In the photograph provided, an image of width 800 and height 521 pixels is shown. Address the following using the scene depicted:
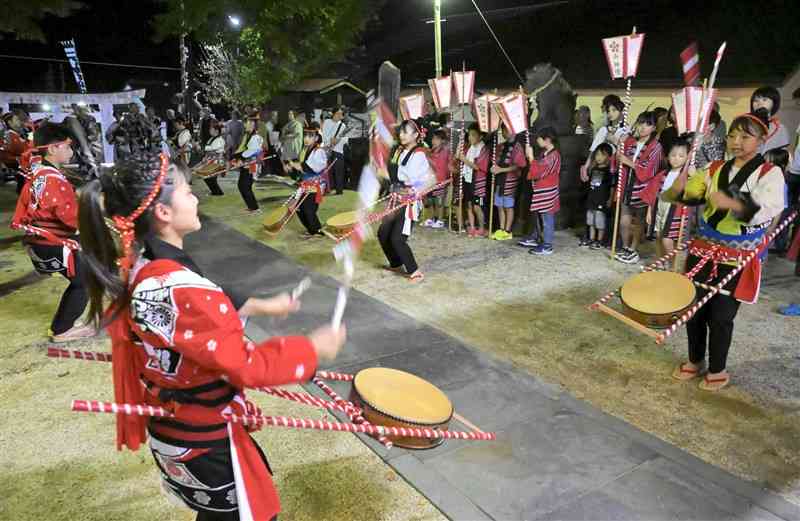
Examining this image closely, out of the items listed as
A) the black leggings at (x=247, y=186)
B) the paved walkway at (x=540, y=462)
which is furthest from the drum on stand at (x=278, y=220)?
the paved walkway at (x=540, y=462)

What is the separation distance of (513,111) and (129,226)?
5655 millimetres

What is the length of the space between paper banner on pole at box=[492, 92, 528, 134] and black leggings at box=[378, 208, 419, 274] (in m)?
1.80

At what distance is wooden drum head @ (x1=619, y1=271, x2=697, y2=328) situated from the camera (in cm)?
359

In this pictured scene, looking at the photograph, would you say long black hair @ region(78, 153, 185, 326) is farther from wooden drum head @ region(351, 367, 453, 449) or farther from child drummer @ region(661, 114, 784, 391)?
child drummer @ region(661, 114, 784, 391)

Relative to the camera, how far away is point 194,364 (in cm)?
160

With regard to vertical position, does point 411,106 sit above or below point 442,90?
below

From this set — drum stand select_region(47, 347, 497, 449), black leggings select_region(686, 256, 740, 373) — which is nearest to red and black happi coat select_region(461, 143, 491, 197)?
black leggings select_region(686, 256, 740, 373)

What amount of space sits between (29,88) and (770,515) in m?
25.5

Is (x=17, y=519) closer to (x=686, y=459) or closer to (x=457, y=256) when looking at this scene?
(x=686, y=459)

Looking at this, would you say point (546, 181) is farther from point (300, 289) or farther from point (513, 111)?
point (300, 289)

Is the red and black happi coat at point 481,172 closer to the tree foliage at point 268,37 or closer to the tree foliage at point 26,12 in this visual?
the tree foliage at point 268,37

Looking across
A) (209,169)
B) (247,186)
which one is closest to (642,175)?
(247,186)

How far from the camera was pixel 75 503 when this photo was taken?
2.69m

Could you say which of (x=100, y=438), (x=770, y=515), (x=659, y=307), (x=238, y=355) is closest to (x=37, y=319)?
(x=100, y=438)
